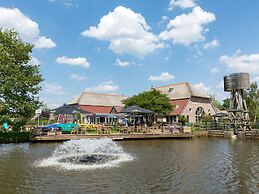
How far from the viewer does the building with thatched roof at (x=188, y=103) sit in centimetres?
4903

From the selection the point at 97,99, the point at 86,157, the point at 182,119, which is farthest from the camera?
the point at 97,99

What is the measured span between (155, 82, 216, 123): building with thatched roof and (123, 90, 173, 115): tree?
177 inches

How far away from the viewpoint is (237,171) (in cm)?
1202

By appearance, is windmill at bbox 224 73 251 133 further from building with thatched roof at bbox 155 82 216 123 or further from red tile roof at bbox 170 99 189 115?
building with thatched roof at bbox 155 82 216 123

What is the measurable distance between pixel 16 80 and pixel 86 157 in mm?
12475

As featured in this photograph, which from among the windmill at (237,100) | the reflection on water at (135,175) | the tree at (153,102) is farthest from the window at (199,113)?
the reflection on water at (135,175)

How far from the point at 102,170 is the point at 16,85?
15472 mm

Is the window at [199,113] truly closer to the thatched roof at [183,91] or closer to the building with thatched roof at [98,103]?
the thatched roof at [183,91]

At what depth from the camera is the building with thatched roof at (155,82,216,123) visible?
4903cm

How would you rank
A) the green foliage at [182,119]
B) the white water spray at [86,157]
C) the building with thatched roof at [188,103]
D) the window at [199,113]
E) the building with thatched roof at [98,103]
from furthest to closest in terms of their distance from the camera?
1. the building with thatched roof at [98,103]
2. the window at [199,113]
3. the building with thatched roof at [188,103]
4. the green foliage at [182,119]
5. the white water spray at [86,157]

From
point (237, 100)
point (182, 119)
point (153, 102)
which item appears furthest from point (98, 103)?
point (237, 100)

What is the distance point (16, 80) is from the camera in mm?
24312

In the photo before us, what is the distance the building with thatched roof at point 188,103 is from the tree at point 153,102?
4.49 m

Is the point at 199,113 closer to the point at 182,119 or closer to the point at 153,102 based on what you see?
the point at 182,119
